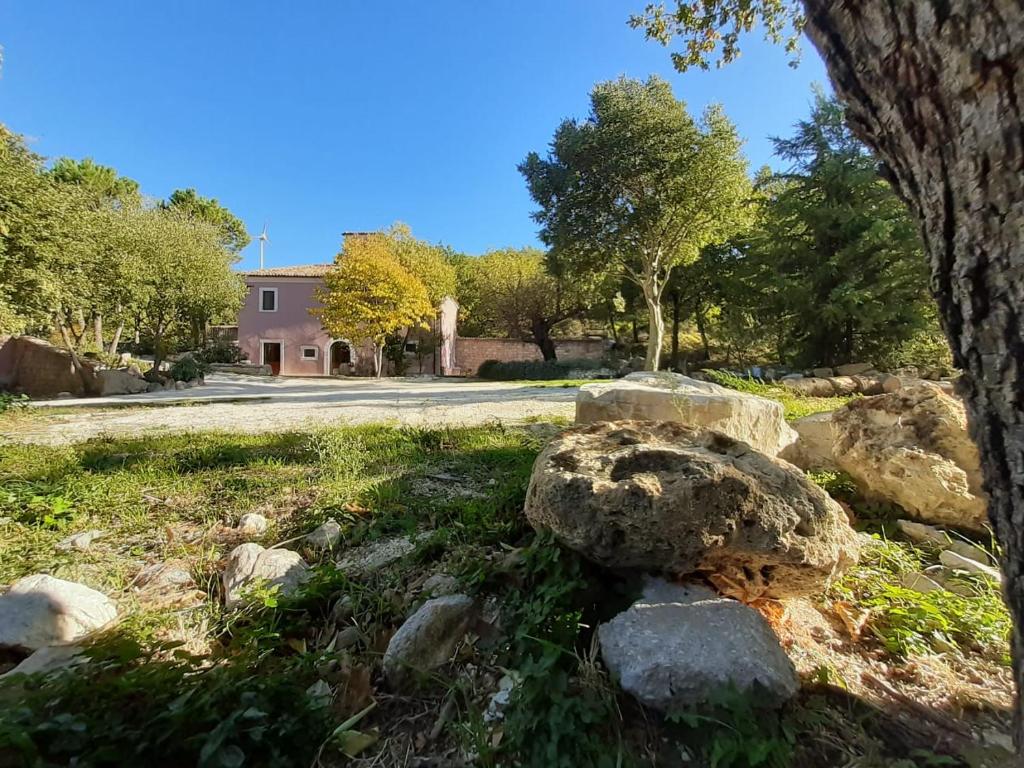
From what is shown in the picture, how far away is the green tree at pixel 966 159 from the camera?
812mm

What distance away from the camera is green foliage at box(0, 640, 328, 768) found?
935mm

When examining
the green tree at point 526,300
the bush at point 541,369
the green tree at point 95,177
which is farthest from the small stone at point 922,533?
the green tree at point 95,177

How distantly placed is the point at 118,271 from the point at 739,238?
22.6 meters

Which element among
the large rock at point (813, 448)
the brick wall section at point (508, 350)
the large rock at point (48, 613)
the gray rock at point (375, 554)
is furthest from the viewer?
the brick wall section at point (508, 350)

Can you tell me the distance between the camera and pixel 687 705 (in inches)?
47.7

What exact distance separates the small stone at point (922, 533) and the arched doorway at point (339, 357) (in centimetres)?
2551

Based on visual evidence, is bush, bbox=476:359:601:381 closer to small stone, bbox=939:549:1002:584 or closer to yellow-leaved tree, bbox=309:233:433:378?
yellow-leaved tree, bbox=309:233:433:378

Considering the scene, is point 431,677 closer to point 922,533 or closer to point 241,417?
point 922,533

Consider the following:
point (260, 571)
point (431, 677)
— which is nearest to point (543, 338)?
point (260, 571)

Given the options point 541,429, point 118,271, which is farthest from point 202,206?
point 541,429

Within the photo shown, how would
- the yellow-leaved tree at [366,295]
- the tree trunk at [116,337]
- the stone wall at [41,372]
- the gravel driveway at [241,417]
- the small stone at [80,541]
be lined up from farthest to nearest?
the yellow-leaved tree at [366,295], the tree trunk at [116,337], the stone wall at [41,372], the gravel driveway at [241,417], the small stone at [80,541]

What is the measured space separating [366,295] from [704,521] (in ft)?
67.8

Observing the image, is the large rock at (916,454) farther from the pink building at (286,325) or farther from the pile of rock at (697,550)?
the pink building at (286,325)

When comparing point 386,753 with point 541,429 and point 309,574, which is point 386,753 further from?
point 541,429
